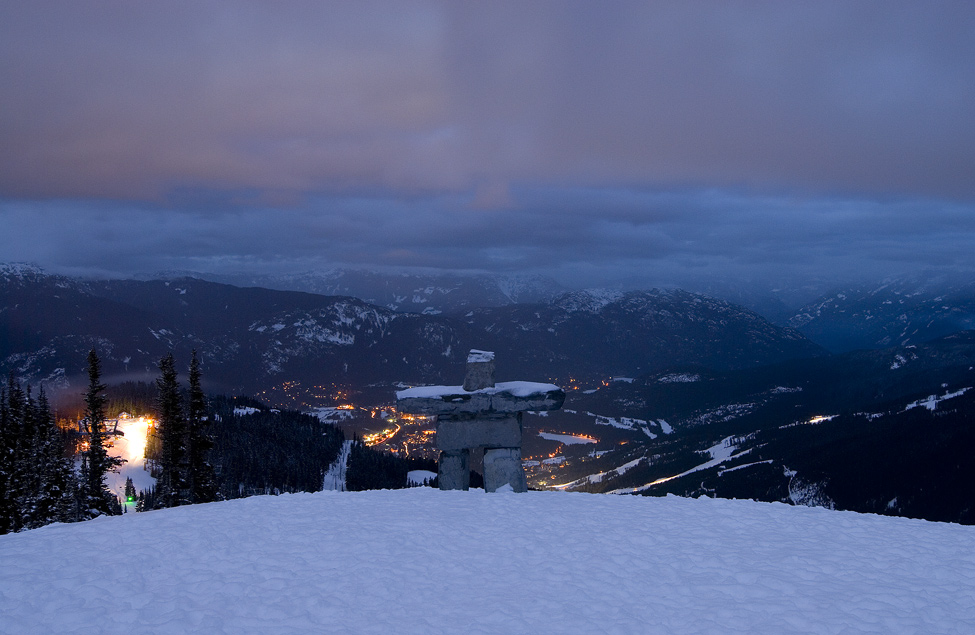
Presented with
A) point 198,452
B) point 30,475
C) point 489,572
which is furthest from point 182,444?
point 489,572

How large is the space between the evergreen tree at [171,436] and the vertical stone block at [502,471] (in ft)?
109

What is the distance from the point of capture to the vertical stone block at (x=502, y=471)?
23.2 m

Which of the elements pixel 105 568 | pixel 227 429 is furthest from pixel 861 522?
pixel 227 429

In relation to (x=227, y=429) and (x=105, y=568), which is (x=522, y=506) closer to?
(x=105, y=568)

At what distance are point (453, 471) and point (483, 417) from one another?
2.57 m

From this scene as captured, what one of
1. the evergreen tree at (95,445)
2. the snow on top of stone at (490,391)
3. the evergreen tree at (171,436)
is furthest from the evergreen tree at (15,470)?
the snow on top of stone at (490,391)

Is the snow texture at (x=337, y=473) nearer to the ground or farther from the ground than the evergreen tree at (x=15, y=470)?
nearer to the ground

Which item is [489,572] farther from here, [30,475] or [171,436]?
[30,475]

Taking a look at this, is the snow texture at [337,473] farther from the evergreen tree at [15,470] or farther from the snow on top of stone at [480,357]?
the snow on top of stone at [480,357]

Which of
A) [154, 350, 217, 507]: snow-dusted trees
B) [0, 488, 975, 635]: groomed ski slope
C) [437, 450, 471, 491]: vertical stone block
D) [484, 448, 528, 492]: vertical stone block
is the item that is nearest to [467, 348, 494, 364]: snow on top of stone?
[484, 448, 528, 492]: vertical stone block

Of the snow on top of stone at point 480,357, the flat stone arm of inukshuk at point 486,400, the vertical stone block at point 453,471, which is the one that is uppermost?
the snow on top of stone at point 480,357

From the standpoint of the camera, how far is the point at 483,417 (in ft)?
78.3

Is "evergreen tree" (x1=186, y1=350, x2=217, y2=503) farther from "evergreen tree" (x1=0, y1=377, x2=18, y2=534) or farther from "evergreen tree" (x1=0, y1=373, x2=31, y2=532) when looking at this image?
"evergreen tree" (x1=0, y1=377, x2=18, y2=534)

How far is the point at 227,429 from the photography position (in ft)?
524
